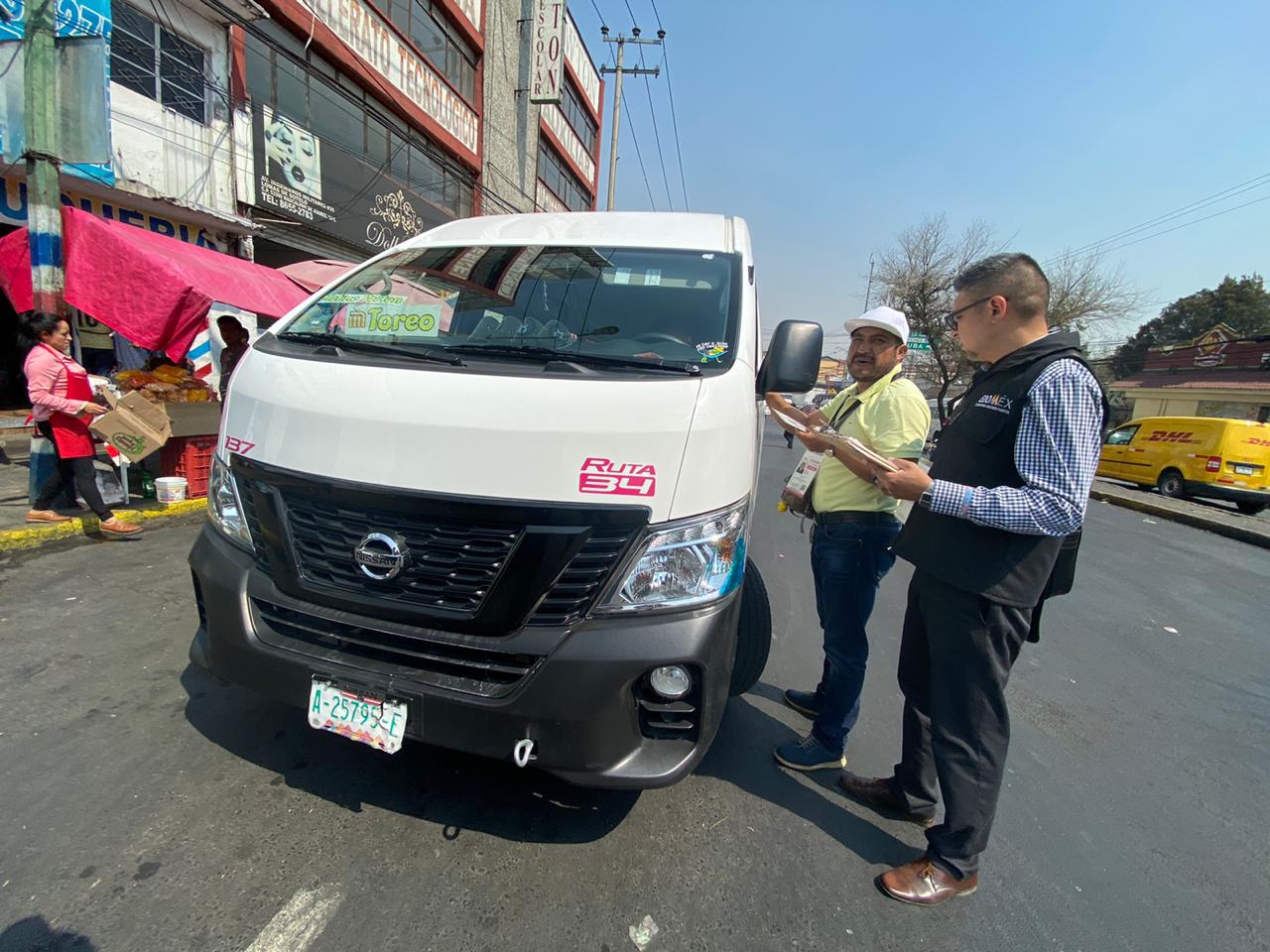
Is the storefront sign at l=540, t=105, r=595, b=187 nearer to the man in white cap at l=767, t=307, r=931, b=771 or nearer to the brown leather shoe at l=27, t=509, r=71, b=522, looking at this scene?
the brown leather shoe at l=27, t=509, r=71, b=522

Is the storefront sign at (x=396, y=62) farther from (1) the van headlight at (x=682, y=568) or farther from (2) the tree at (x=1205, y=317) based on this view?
(2) the tree at (x=1205, y=317)

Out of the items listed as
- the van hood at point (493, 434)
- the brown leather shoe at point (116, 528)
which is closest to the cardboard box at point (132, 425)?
the brown leather shoe at point (116, 528)

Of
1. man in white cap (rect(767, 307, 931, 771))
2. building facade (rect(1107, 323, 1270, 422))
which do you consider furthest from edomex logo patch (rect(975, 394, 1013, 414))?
building facade (rect(1107, 323, 1270, 422))

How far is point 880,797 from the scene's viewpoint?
2389 mm

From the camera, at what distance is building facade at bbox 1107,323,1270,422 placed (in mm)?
28438

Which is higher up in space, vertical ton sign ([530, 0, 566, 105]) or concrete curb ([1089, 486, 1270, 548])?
vertical ton sign ([530, 0, 566, 105])

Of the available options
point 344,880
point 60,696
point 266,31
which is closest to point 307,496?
point 344,880

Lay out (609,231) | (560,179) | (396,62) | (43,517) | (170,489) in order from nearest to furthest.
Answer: (609,231) → (43,517) → (170,489) → (396,62) → (560,179)

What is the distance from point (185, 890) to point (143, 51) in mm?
10800

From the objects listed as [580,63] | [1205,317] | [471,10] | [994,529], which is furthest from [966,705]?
[1205,317]

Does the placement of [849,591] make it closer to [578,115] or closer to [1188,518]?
[1188,518]

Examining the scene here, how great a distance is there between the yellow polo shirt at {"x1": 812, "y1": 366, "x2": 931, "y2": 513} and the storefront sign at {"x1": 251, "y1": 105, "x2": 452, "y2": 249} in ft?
36.0

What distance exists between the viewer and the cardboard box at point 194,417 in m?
5.68

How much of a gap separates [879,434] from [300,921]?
A: 8.10 ft
